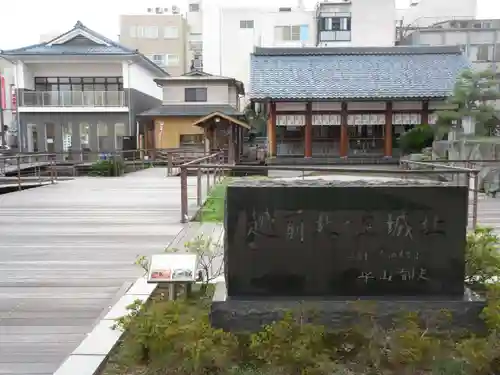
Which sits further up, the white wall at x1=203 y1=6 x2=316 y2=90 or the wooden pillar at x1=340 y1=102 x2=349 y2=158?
the white wall at x1=203 y1=6 x2=316 y2=90

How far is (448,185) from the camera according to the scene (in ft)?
11.6

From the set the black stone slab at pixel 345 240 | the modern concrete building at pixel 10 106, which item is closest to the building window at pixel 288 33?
the modern concrete building at pixel 10 106

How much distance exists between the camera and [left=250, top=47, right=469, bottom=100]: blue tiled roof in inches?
859

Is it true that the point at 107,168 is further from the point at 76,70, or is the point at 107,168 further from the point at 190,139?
the point at 76,70

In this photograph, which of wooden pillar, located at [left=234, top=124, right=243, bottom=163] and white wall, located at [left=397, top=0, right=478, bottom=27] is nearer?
wooden pillar, located at [left=234, top=124, right=243, bottom=163]

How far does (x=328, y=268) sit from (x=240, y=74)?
38.9 metres

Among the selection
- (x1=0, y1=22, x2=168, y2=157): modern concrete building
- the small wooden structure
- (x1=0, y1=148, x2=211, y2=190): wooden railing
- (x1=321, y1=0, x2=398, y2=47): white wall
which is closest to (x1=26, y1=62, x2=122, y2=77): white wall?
(x1=0, y1=22, x2=168, y2=157): modern concrete building

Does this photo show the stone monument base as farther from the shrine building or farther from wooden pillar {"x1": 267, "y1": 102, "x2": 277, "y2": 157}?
wooden pillar {"x1": 267, "y1": 102, "x2": 277, "y2": 157}

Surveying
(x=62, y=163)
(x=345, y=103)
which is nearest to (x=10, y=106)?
(x=62, y=163)

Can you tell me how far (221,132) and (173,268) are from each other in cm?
2120

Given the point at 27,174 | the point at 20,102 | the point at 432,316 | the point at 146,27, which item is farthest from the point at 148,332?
the point at 146,27

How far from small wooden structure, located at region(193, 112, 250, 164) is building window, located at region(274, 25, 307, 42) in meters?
16.4

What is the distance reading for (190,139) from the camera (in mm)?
28125

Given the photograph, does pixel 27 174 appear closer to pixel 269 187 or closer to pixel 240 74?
Result: pixel 269 187
